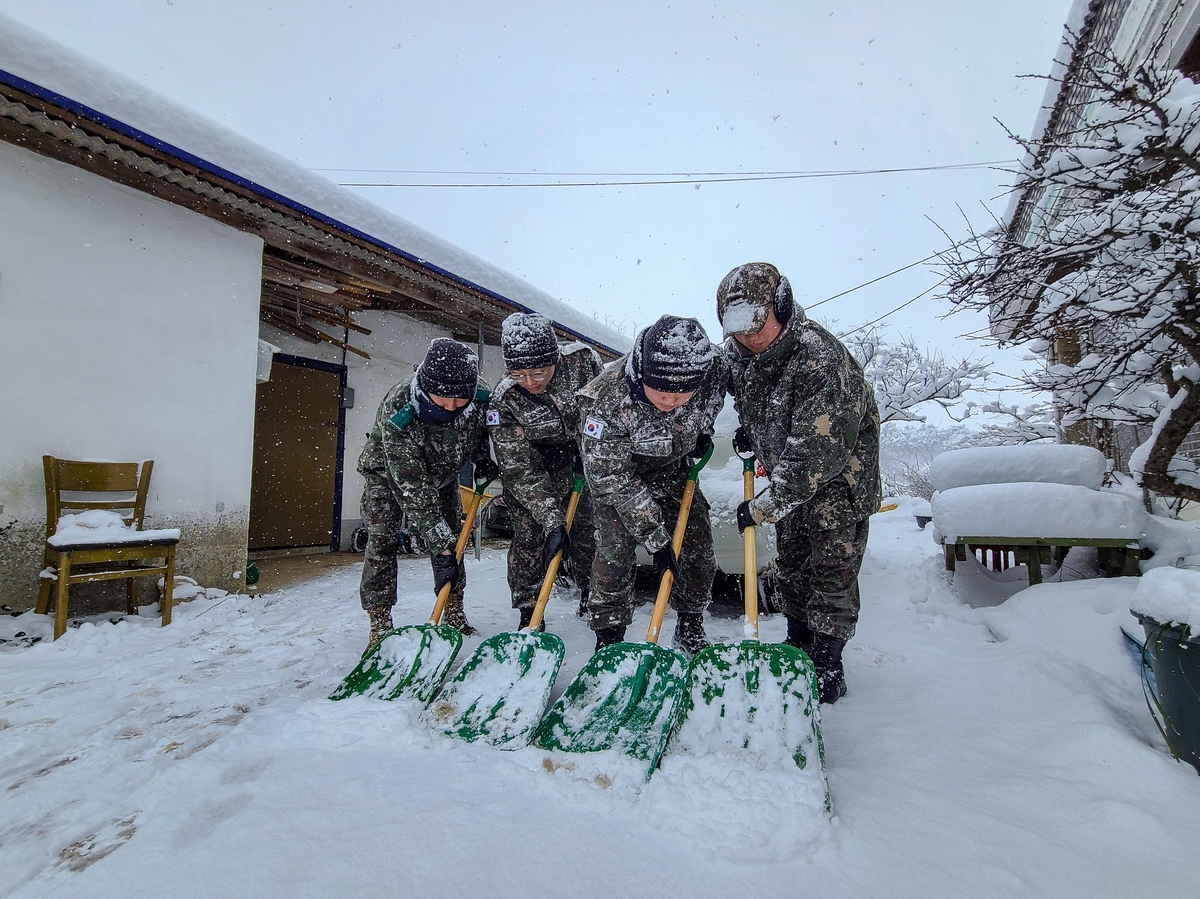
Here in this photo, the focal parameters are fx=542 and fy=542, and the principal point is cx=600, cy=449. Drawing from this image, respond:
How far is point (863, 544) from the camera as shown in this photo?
2.03 metres

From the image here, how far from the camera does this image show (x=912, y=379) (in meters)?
16.4

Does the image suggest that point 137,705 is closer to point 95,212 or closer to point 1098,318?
point 95,212

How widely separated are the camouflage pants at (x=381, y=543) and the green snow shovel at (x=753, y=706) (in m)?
1.43

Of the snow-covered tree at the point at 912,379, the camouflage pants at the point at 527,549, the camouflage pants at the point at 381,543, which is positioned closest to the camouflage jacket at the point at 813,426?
the camouflage pants at the point at 527,549

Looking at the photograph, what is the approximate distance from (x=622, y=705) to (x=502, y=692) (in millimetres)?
408

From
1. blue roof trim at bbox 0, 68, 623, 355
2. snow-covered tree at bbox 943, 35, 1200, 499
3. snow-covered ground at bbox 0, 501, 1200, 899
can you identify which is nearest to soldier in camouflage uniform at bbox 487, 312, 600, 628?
snow-covered ground at bbox 0, 501, 1200, 899

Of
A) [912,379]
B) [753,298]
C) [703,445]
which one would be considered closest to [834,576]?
[703,445]

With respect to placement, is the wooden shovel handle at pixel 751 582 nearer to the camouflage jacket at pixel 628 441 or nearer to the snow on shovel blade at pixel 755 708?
the snow on shovel blade at pixel 755 708

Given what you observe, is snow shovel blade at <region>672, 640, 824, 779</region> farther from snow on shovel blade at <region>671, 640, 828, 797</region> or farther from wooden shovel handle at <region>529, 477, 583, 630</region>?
wooden shovel handle at <region>529, 477, 583, 630</region>

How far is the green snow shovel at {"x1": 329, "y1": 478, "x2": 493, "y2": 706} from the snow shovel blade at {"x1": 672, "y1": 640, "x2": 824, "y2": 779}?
857 mm

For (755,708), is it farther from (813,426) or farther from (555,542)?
(555,542)

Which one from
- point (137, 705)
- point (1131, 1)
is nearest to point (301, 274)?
point (137, 705)

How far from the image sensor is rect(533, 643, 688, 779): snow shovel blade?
1489mm

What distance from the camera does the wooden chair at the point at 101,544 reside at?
2812 mm
